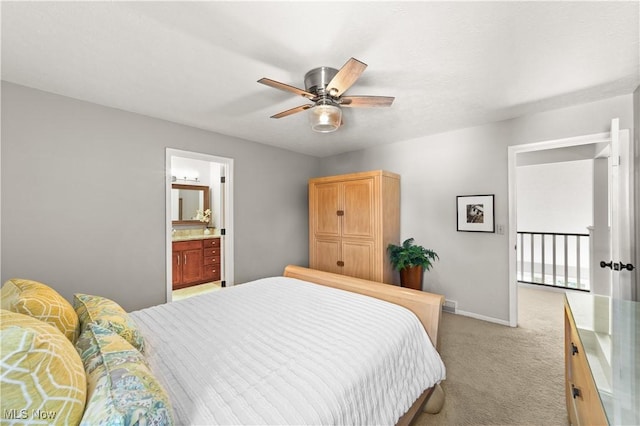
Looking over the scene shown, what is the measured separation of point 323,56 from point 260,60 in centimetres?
45

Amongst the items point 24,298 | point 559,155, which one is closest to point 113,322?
point 24,298

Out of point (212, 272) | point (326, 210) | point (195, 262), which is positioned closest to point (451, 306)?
point (326, 210)

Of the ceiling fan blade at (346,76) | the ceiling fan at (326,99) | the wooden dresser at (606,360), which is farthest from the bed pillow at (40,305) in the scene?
the wooden dresser at (606,360)

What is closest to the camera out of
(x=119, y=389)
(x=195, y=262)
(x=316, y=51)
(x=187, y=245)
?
(x=119, y=389)

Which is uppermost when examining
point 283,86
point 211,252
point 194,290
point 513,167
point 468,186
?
point 283,86

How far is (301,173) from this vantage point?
4.49 m

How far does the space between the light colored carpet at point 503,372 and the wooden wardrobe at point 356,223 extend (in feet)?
3.84

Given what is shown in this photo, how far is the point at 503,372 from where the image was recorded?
7.07 ft

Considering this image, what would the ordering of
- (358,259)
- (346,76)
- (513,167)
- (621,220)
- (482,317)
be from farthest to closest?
(358,259), (482,317), (513,167), (621,220), (346,76)

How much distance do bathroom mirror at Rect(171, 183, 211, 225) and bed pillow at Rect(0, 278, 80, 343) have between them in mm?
4061

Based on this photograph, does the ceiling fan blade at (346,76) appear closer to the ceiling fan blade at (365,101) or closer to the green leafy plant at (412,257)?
the ceiling fan blade at (365,101)

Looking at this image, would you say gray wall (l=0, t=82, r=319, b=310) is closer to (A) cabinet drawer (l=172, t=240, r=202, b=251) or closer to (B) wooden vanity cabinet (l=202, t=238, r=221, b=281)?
(A) cabinet drawer (l=172, t=240, r=202, b=251)

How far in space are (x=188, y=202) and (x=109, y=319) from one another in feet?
14.6

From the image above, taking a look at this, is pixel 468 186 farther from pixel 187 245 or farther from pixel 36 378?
pixel 187 245
